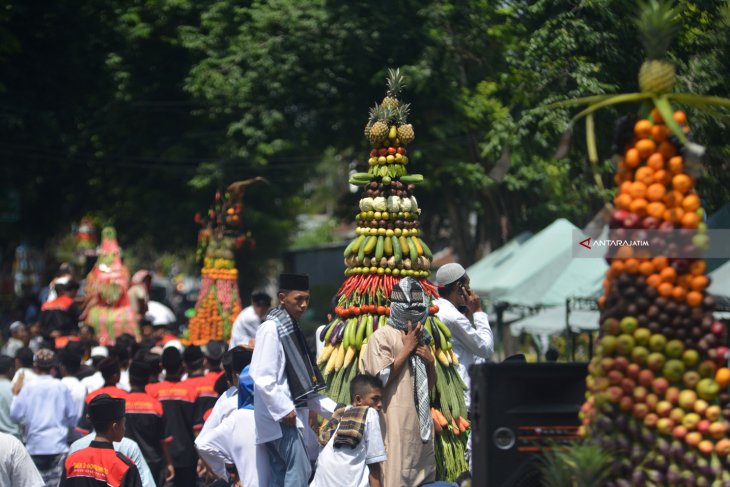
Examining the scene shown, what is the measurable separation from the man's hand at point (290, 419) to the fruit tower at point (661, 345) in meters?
2.93

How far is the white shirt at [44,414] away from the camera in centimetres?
1070

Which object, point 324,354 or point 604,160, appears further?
point 604,160

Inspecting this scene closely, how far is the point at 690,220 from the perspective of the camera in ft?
17.4

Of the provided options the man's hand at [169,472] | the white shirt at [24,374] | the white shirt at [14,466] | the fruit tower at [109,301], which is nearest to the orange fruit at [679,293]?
the white shirt at [14,466]

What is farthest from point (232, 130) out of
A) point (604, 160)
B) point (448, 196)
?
point (604, 160)

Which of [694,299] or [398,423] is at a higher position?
[694,299]

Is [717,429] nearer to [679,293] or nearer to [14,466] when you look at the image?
[679,293]

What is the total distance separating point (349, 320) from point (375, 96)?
16570 mm

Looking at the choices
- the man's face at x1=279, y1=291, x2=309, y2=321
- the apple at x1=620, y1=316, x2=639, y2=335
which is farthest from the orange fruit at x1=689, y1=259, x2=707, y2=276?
the man's face at x1=279, y1=291, x2=309, y2=321

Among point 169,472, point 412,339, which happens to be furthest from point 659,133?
point 169,472

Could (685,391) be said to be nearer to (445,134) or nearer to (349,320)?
(349,320)

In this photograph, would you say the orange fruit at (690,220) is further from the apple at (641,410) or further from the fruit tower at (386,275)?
the fruit tower at (386,275)

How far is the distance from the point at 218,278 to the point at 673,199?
11.0 m

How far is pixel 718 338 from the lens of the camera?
5.24 meters
